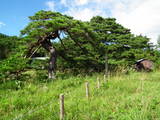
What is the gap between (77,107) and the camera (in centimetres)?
344

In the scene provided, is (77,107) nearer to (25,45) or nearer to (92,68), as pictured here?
(25,45)

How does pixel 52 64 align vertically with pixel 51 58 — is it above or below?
below

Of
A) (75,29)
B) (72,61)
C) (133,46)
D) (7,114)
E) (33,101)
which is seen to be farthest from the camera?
(133,46)

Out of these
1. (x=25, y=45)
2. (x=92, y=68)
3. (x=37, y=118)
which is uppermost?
(x=25, y=45)

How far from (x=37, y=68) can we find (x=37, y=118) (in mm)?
4780

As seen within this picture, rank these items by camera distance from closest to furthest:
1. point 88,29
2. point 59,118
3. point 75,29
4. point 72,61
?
point 59,118, point 75,29, point 88,29, point 72,61

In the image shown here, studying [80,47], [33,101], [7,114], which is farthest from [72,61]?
[7,114]

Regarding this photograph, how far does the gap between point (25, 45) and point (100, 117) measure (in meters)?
5.27

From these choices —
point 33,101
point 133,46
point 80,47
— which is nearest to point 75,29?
point 80,47

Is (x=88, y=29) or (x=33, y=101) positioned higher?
(x=88, y=29)

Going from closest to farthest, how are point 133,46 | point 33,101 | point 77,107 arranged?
point 77,107 < point 33,101 < point 133,46

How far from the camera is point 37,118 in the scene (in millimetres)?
2939

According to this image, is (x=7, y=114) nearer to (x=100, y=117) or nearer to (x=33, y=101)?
(x=33, y=101)

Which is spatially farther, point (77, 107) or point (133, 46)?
point (133, 46)
